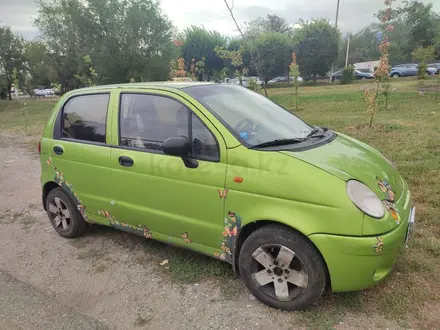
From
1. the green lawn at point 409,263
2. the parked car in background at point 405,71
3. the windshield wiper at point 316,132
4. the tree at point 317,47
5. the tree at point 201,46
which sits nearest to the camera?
the green lawn at point 409,263

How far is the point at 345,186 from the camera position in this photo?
247cm

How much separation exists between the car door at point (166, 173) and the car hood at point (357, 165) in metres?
0.69

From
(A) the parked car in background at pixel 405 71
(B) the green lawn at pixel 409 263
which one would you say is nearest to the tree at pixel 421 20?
(A) the parked car in background at pixel 405 71

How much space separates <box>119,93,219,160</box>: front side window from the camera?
2971 millimetres

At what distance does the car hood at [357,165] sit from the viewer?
2.61 meters

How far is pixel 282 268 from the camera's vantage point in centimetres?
268

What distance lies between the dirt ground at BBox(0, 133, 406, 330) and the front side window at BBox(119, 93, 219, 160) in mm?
1183

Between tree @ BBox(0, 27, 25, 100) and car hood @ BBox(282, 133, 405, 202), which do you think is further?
tree @ BBox(0, 27, 25, 100)

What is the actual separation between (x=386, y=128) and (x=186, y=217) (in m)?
7.01

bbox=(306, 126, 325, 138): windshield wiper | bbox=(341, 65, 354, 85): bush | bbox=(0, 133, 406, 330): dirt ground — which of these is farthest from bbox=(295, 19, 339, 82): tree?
bbox=(0, 133, 406, 330): dirt ground

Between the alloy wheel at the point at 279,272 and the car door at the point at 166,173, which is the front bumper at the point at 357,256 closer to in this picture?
the alloy wheel at the point at 279,272

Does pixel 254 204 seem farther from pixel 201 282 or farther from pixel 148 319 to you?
pixel 148 319

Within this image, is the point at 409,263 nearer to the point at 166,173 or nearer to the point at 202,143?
the point at 202,143

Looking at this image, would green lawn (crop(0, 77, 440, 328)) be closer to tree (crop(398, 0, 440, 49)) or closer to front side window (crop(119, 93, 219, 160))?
front side window (crop(119, 93, 219, 160))
